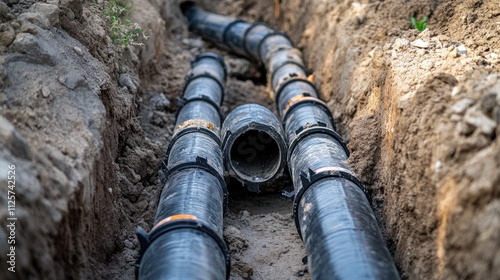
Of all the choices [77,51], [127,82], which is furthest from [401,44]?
[77,51]

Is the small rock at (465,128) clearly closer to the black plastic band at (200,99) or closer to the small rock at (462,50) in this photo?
the small rock at (462,50)

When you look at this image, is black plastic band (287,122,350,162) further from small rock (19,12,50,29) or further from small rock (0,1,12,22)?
small rock (0,1,12,22)

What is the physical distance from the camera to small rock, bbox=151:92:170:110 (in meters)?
7.19

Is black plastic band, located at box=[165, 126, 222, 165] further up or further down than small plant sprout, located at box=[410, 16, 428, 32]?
further down

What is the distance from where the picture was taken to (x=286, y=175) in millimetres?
6562

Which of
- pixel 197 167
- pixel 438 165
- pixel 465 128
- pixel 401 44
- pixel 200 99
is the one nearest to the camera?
pixel 465 128

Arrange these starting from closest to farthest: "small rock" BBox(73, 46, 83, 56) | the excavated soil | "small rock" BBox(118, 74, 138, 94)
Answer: the excavated soil → "small rock" BBox(73, 46, 83, 56) → "small rock" BBox(118, 74, 138, 94)

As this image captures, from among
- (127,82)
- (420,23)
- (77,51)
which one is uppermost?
(420,23)

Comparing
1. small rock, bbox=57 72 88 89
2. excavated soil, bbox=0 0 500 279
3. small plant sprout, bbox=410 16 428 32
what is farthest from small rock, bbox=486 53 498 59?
small rock, bbox=57 72 88 89

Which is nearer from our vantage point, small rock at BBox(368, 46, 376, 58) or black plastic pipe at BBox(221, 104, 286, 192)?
black plastic pipe at BBox(221, 104, 286, 192)

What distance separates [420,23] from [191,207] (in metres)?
3.86

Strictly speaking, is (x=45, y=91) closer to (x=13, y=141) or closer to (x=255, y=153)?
(x=13, y=141)

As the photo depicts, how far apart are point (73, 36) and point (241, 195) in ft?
9.44

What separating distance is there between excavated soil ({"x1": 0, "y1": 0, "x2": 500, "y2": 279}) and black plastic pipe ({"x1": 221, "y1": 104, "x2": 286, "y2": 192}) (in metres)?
0.36
